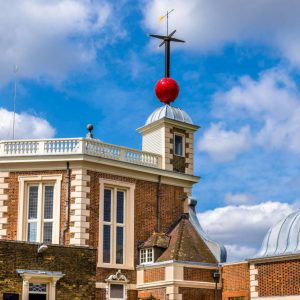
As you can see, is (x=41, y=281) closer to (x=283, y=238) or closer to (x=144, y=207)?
(x=144, y=207)

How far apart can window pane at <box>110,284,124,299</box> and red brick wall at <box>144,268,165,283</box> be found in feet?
3.92

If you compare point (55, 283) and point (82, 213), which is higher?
point (82, 213)

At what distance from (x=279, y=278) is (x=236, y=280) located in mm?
3082

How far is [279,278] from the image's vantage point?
88.7 ft

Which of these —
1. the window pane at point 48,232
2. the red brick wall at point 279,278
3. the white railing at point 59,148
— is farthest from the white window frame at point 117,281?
the red brick wall at point 279,278

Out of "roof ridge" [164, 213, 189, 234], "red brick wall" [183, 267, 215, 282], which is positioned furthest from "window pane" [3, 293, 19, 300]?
"roof ridge" [164, 213, 189, 234]

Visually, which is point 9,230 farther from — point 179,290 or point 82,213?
point 179,290

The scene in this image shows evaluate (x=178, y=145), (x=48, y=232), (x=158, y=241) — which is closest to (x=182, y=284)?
(x=158, y=241)

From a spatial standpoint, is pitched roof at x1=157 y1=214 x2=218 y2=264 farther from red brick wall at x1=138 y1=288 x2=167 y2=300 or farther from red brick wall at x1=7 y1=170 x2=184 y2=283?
red brick wall at x1=138 y1=288 x2=167 y2=300

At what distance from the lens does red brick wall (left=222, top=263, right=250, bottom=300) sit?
95.1 ft

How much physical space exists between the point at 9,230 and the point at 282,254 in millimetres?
12337

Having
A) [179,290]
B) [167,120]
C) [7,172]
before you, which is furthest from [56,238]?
[167,120]

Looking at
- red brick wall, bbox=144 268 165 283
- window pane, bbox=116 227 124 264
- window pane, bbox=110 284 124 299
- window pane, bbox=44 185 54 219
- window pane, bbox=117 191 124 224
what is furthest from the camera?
window pane, bbox=117 191 124 224

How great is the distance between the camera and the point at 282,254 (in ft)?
88.2
